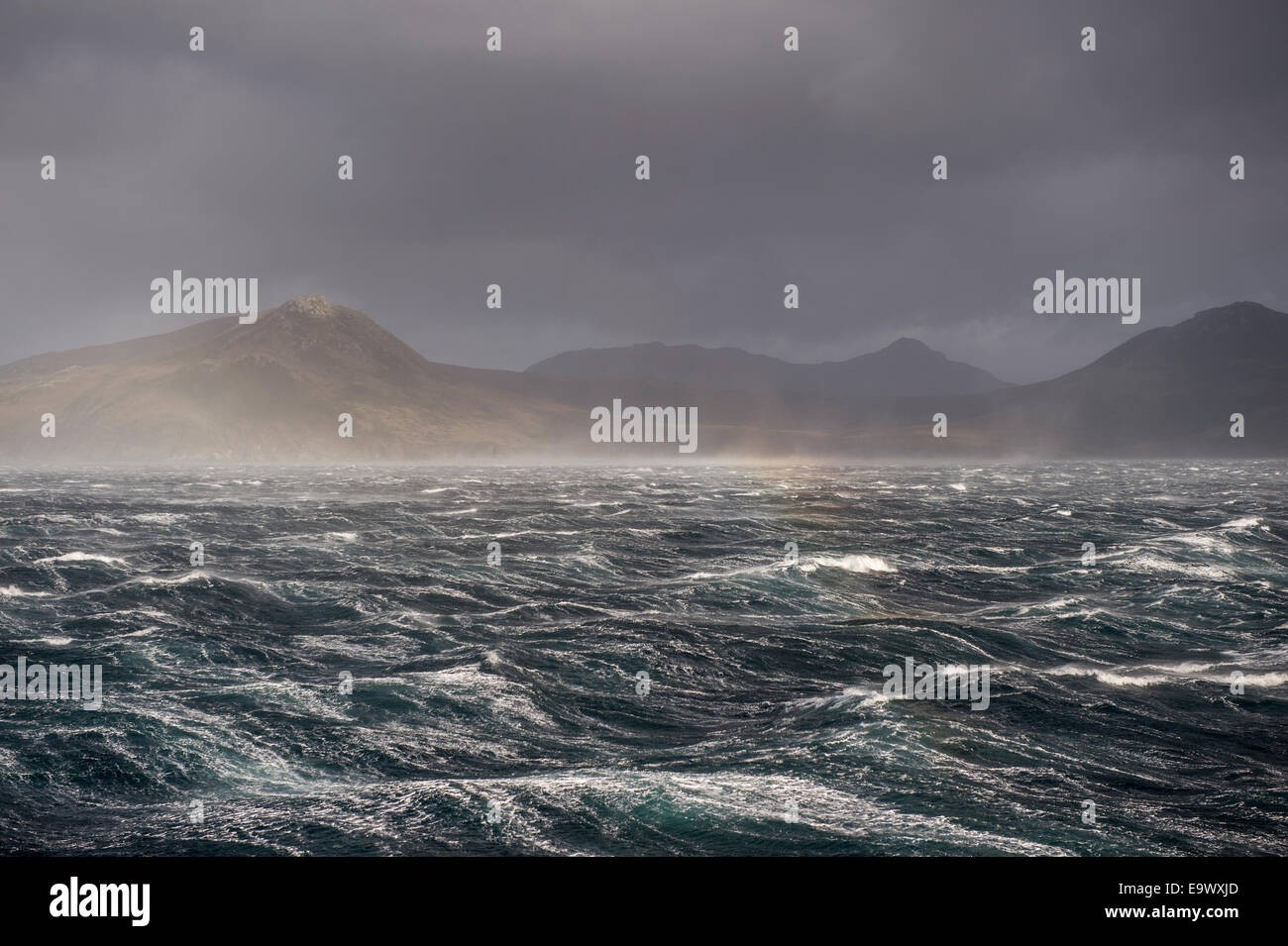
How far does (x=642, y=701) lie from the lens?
23953mm

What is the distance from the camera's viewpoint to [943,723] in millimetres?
21578

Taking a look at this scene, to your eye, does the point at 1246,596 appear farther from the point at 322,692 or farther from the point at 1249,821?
the point at 322,692

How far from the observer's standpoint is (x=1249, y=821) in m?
16.1

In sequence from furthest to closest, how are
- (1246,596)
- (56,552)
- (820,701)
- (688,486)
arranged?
1. (688,486)
2. (56,552)
3. (1246,596)
4. (820,701)

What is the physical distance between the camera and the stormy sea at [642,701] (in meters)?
15.8

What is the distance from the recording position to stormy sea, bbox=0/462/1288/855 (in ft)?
52.0

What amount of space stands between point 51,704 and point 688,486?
113 m

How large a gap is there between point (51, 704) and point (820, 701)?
60.9ft
